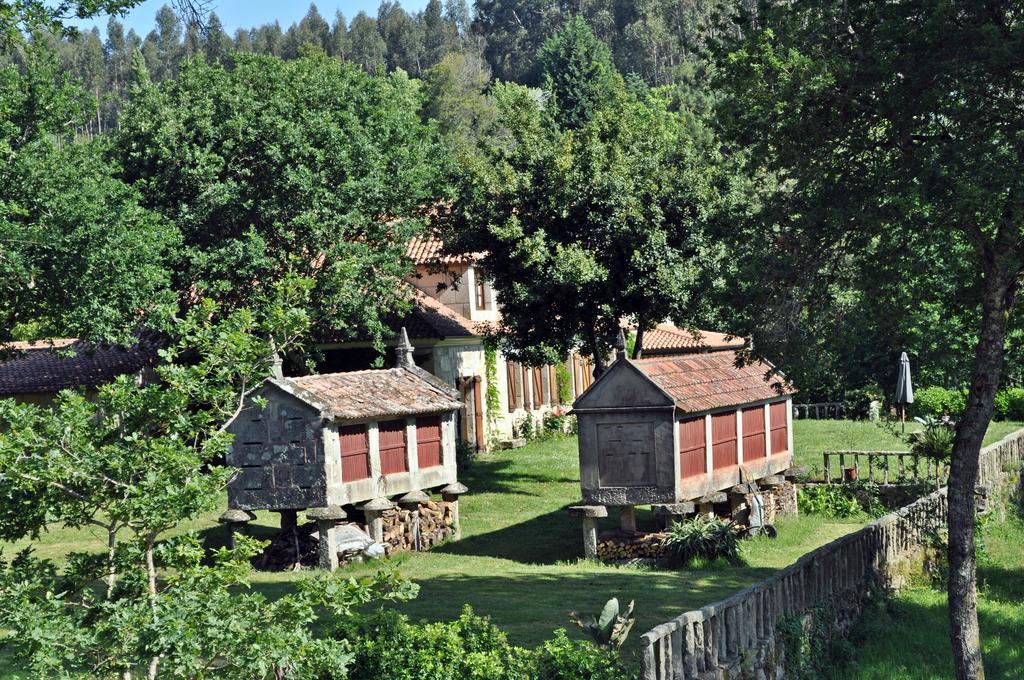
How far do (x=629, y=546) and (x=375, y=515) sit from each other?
5158mm

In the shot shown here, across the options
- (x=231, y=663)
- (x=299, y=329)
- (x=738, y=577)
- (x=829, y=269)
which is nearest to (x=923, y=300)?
(x=829, y=269)

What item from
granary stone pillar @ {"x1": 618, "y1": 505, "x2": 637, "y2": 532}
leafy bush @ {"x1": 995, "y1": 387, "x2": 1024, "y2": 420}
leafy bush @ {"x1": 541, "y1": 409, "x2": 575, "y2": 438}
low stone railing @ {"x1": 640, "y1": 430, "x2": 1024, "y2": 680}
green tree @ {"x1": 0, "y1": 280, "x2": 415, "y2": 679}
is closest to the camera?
green tree @ {"x1": 0, "y1": 280, "x2": 415, "y2": 679}

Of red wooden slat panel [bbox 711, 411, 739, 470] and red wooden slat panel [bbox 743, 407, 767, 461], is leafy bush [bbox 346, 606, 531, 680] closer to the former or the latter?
red wooden slat panel [bbox 711, 411, 739, 470]

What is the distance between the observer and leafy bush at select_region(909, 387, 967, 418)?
4138cm

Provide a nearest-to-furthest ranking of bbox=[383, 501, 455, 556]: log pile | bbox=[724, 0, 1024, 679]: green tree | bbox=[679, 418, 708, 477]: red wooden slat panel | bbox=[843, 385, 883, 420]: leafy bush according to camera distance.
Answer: bbox=[724, 0, 1024, 679]: green tree < bbox=[679, 418, 708, 477]: red wooden slat panel < bbox=[383, 501, 455, 556]: log pile < bbox=[843, 385, 883, 420]: leafy bush

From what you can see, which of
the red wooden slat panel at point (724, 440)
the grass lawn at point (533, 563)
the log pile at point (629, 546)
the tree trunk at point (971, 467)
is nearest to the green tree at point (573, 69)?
the grass lawn at point (533, 563)

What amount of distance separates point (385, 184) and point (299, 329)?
24490mm

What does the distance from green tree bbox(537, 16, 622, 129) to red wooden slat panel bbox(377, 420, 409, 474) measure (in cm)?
6072

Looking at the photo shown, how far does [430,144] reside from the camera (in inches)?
1491

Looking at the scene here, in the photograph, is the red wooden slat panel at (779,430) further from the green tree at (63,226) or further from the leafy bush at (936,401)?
the leafy bush at (936,401)

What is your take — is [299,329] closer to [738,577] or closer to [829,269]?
[829,269]

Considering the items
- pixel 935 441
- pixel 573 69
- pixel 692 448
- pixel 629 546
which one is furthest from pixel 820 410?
pixel 573 69

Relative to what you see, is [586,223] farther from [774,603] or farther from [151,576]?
[151,576]

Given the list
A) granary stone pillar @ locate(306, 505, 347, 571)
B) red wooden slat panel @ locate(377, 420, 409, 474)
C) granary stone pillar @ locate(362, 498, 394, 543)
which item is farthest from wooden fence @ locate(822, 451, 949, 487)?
granary stone pillar @ locate(306, 505, 347, 571)
